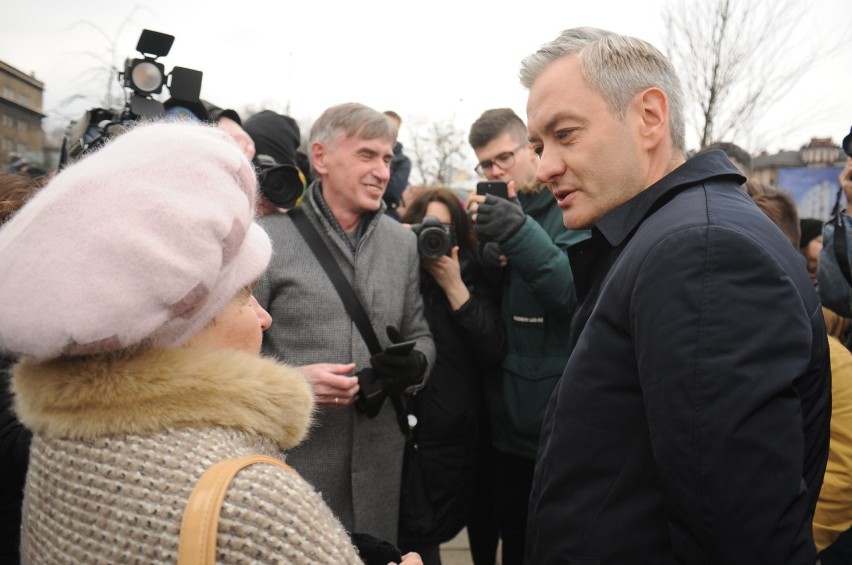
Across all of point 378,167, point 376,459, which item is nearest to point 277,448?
point 376,459

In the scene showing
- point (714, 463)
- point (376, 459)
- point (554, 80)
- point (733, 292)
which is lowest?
point (376, 459)

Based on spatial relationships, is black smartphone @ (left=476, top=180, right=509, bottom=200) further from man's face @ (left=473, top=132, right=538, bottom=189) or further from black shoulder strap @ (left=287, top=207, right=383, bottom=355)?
black shoulder strap @ (left=287, top=207, right=383, bottom=355)

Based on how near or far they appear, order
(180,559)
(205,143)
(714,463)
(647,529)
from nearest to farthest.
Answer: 1. (180,559)
2. (205,143)
3. (714,463)
4. (647,529)

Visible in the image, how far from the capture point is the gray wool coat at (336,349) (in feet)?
7.83

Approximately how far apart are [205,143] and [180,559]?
2.11 ft

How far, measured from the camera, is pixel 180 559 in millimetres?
818

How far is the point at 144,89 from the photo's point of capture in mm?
2496

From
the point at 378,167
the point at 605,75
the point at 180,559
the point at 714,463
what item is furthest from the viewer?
the point at 378,167

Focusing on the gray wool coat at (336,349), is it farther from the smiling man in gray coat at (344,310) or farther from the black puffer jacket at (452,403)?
the black puffer jacket at (452,403)

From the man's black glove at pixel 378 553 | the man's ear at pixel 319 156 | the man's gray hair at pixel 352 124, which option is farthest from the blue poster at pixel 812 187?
the man's black glove at pixel 378 553

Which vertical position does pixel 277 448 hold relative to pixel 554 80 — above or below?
below

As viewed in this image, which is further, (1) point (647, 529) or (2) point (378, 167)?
(2) point (378, 167)

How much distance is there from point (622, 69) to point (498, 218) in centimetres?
119

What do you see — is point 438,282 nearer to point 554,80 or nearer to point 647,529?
point 554,80
